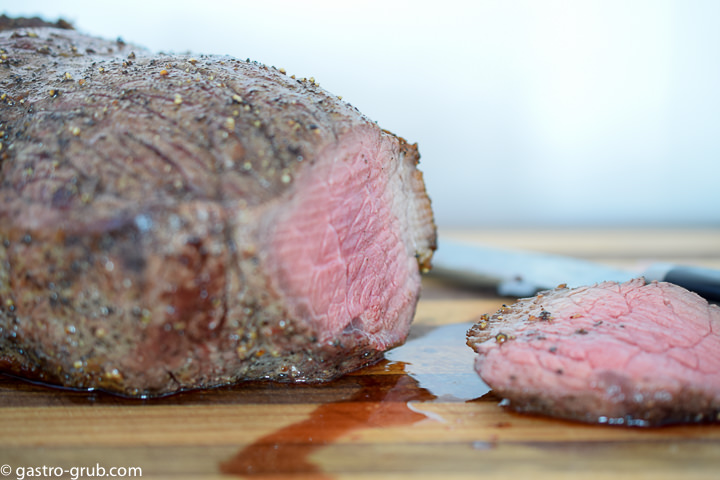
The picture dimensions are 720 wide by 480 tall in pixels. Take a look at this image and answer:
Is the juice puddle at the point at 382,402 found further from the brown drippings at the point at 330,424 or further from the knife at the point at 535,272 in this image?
the knife at the point at 535,272

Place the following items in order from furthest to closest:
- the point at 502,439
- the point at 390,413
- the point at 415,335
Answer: the point at 415,335 < the point at 390,413 < the point at 502,439

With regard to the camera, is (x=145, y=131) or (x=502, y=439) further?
(x=145, y=131)

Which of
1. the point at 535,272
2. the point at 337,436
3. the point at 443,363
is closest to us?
the point at 337,436

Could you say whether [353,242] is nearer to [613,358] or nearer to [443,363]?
[443,363]

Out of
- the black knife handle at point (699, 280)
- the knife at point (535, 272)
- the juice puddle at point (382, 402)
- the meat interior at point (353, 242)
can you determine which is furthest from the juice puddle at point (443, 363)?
the black knife handle at point (699, 280)

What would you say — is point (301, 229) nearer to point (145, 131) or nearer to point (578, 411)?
point (145, 131)

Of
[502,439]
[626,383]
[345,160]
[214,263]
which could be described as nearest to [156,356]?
[214,263]

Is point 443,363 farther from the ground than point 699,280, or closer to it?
closer to it

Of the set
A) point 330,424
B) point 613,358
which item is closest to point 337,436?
point 330,424

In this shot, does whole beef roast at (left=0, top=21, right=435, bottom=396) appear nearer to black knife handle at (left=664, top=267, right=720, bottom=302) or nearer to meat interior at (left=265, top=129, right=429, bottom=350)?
meat interior at (left=265, top=129, right=429, bottom=350)
